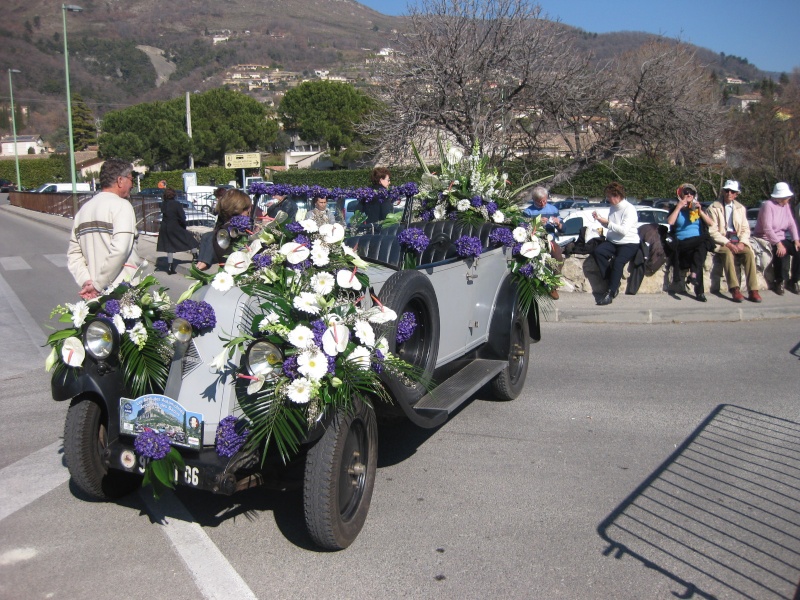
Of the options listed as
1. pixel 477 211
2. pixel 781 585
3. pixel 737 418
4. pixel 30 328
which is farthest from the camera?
pixel 30 328

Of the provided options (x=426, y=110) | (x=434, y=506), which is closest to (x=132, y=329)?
(x=434, y=506)

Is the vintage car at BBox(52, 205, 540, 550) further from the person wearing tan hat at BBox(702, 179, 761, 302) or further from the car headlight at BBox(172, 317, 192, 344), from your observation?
the person wearing tan hat at BBox(702, 179, 761, 302)

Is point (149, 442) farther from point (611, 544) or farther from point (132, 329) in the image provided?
point (611, 544)

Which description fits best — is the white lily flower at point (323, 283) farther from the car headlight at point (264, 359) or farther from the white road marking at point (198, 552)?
the white road marking at point (198, 552)

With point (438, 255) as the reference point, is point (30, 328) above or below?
below

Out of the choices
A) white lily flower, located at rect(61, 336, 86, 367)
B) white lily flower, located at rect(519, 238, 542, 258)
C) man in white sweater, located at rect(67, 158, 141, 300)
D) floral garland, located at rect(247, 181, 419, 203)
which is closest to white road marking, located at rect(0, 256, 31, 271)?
floral garland, located at rect(247, 181, 419, 203)

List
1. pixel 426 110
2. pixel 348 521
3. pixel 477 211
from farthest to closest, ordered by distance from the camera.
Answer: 1. pixel 426 110
2. pixel 477 211
3. pixel 348 521

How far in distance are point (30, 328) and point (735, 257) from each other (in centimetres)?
A: 1007

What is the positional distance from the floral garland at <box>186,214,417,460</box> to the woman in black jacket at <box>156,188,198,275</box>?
11669mm

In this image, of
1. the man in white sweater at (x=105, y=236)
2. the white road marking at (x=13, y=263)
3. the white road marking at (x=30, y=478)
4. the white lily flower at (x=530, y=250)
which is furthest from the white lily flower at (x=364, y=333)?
the white road marking at (x=13, y=263)

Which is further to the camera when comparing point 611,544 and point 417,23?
point 417,23

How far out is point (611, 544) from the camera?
14.2 ft

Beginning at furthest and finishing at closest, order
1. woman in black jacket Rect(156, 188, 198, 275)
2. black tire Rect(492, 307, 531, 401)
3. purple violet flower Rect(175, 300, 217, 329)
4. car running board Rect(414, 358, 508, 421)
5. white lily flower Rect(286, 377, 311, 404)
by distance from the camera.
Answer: woman in black jacket Rect(156, 188, 198, 275)
black tire Rect(492, 307, 531, 401)
car running board Rect(414, 358, 508, 421)
purple violet flower Rect(175, 300, 217, 329)
white lily flower Rect(286, 377, 311, 404)

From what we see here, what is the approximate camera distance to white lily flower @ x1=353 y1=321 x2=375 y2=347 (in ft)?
13.5
